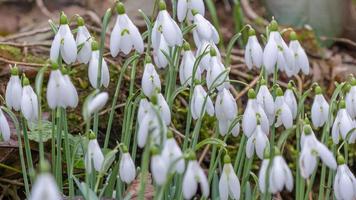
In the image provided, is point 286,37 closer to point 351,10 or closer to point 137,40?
point 351,10

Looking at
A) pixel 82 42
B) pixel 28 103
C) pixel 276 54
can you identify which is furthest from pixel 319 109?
pixel 28 103

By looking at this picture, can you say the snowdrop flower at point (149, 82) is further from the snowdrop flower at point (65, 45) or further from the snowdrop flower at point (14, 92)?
the snowdrop flower at point (14, 92)

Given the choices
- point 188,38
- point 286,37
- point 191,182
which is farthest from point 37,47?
point 191,182

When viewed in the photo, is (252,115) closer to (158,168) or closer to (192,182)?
(192,182)

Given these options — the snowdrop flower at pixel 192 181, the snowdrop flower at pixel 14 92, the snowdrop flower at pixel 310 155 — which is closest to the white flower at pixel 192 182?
the snowdrop flower at pixel 192 181

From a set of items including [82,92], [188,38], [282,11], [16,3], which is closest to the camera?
[82,92]

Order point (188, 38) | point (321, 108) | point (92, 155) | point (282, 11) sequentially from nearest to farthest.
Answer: point (92, 155) < point (321, 108) < point (188, 38) < point (282, 11)
